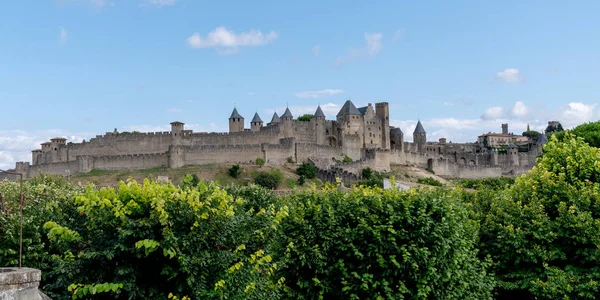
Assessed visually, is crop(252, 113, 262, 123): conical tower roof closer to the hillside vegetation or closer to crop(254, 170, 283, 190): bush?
crop(254, 170, 283, 190): bush

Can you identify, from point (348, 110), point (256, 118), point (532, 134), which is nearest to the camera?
point (256, 118)

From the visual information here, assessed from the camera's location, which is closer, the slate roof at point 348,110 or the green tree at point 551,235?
the green tree at point 551,235

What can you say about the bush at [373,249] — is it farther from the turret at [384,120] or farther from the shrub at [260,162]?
the turret at [384,120]

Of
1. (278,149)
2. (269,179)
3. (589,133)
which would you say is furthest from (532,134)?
(269,179)

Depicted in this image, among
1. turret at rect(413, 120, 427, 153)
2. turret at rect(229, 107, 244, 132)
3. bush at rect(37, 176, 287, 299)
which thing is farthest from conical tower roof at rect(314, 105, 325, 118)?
bush at rect(37, 176, 287, 299)

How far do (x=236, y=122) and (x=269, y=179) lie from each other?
91.3 feet

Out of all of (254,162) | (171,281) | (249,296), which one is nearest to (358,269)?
(249,296)

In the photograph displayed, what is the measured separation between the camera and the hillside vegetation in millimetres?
12461

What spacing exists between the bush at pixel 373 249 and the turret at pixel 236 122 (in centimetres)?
8540

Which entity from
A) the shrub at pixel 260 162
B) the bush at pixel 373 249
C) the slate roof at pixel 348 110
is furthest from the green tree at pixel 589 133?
the bush at pixel 373 249

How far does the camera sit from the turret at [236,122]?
342ft

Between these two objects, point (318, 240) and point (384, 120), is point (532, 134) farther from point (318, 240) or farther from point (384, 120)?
point (318, 240)

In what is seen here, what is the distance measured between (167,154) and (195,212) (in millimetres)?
83004

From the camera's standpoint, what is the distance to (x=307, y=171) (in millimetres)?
85500
